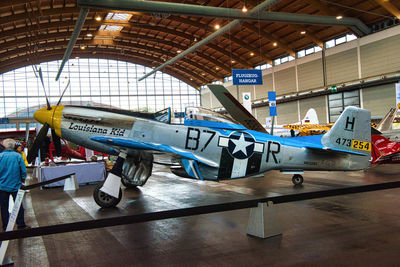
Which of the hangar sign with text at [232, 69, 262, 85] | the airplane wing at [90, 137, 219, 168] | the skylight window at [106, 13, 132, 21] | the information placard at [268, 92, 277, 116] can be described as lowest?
the airplane wing at [90, 137, 219, 168]

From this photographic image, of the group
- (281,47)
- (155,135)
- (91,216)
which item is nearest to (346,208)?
(155,135)

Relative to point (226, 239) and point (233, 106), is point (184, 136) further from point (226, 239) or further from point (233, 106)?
point (233, 106)

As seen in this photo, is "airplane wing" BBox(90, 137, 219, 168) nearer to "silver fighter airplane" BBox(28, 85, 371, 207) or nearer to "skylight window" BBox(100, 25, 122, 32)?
"silver fighter airplane" BBox(28, 85, 371, 207)

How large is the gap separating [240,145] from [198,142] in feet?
3.37

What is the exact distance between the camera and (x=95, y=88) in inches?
1585

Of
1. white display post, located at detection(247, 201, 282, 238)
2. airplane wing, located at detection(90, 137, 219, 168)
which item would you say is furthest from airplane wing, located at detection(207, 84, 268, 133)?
white display post, located at detection(247, 201, 282, 238)

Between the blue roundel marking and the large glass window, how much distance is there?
33.7 m

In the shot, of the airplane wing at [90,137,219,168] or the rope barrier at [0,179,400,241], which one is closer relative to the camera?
the rope barrier at [0,179,400,241]

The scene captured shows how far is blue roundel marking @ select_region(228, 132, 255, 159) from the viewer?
24.1 feet

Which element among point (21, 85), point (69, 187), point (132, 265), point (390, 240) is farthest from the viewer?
point (21, 85)

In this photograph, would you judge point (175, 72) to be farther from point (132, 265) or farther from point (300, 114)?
point (132, 265)

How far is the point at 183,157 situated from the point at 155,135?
0.97 meters

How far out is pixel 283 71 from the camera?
3164cm

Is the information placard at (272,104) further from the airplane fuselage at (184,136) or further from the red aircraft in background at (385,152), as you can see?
the airplane fuselage at (184,136)
